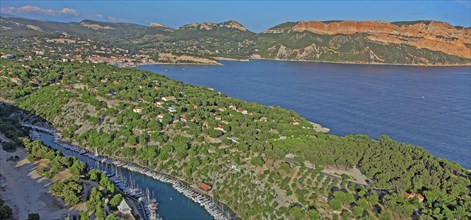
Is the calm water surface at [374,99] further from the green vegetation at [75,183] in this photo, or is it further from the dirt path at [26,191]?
the dirt path at [26,191]

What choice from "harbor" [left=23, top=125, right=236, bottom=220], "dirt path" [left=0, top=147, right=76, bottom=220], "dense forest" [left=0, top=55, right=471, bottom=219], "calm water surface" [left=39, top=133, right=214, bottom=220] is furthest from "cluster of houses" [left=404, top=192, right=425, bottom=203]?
"dirt path" [left=0, top=147, right=76, bottom=220]

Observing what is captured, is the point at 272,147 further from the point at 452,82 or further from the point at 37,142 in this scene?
the point at 452,82

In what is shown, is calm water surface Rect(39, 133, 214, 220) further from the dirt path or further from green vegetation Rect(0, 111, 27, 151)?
green vegetation Rect(0, 111, 27, 151)

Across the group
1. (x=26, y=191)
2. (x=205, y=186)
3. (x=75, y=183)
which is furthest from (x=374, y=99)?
(x=26, y=191)

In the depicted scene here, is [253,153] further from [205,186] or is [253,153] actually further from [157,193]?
[157,193]

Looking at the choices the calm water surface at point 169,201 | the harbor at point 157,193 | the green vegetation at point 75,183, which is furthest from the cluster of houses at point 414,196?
the green vegetation at point 75,183

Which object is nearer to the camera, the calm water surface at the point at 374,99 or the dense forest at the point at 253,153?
the dense forest at the point at 253,153

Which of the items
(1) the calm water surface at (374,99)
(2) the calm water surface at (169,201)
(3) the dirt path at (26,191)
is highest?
(1) the calm water surface at (374,99)
